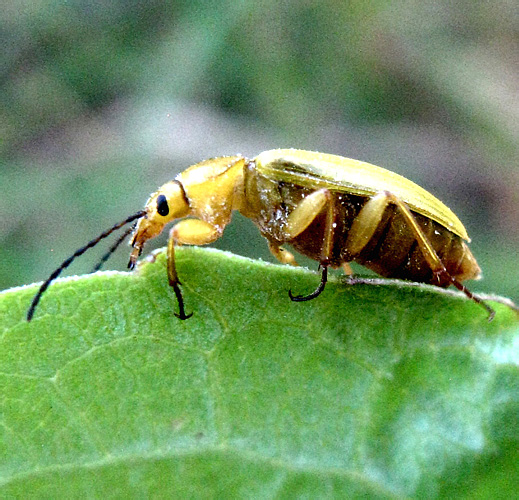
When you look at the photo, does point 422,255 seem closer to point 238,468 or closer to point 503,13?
point 238,468

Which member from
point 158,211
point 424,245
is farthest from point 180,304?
point 424,245

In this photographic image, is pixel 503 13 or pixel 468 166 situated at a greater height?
pixel 503 13

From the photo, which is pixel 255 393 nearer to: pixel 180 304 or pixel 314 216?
pixel 180 304

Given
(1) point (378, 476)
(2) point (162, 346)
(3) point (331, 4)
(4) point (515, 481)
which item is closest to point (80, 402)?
(2) point (162, 346)

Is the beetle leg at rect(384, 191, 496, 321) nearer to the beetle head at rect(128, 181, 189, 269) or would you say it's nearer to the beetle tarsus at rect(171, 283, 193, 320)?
the beetle head at rect(128, 181, 189, 269)

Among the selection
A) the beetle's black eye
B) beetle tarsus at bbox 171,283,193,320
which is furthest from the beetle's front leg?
the beetle's black eye

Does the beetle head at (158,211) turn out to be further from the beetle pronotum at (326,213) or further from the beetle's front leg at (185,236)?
the beetle's front leg at (185,236)

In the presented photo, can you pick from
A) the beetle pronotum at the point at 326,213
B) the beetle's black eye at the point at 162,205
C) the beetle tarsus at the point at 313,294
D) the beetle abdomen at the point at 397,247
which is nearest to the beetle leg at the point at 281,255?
the beetle pronotum at the point at 326,213
